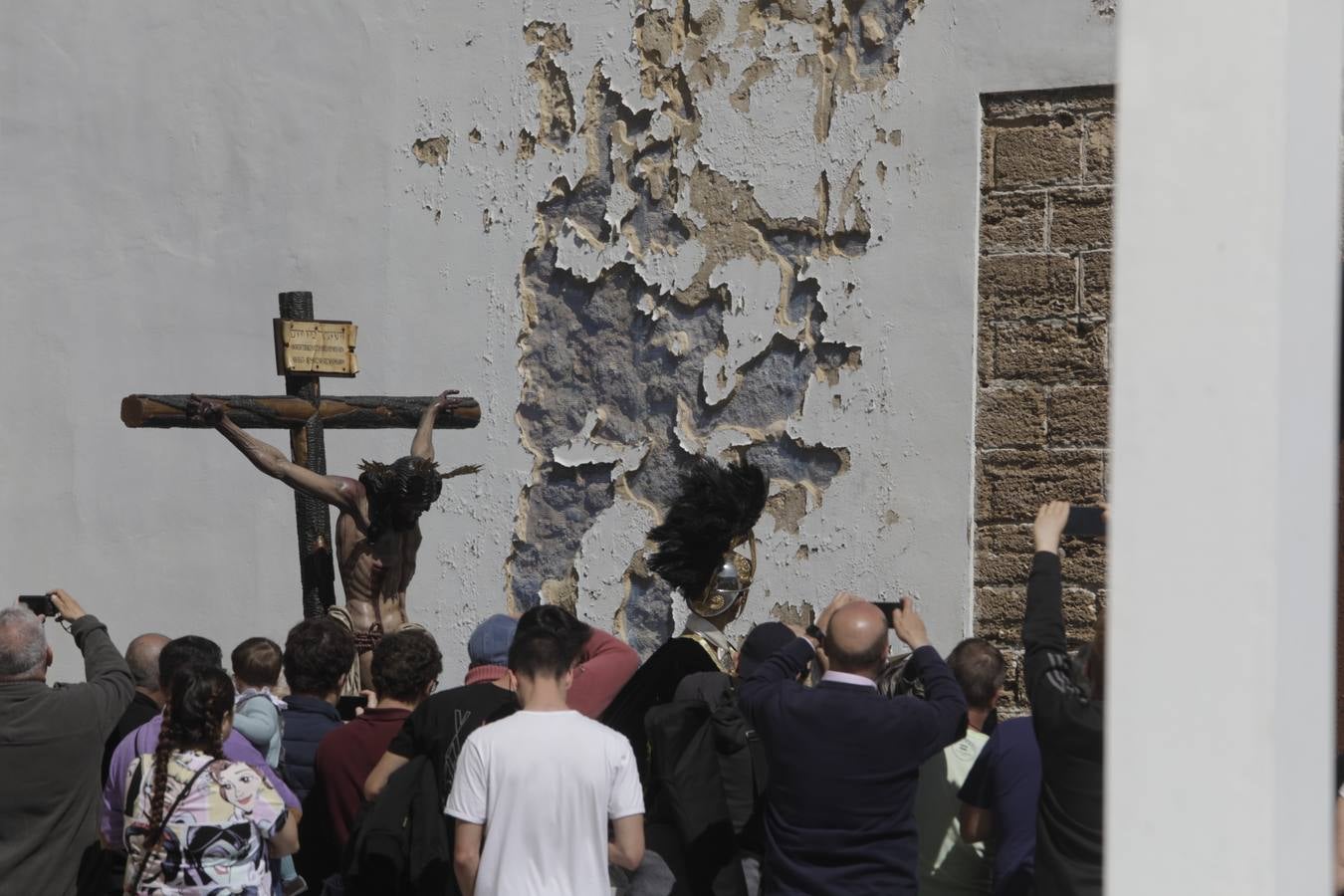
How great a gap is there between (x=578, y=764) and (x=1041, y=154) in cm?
332

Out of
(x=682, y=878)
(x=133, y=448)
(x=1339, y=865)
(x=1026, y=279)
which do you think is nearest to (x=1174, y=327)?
(x=1339, y=865)

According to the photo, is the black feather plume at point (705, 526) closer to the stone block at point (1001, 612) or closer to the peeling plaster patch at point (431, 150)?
the stone block at point (1001, 612)

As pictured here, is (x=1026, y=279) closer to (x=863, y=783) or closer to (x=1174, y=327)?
(x=863, y=783)

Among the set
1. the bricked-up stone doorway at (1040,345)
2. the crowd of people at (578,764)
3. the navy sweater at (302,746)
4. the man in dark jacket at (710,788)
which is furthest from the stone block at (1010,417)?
the navy sweater at (302,746)

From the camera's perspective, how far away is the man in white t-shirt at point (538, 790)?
388cm

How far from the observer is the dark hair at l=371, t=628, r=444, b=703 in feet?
15.3

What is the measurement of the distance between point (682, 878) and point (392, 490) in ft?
7.70

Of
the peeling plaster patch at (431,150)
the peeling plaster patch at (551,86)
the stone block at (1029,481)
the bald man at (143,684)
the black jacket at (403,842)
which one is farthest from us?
the peeling plaster patch at (431,150)

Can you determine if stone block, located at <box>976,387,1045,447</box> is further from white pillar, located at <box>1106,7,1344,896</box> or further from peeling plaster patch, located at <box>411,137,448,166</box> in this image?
white pillar, located at <box>1106,7,1344,896</box>

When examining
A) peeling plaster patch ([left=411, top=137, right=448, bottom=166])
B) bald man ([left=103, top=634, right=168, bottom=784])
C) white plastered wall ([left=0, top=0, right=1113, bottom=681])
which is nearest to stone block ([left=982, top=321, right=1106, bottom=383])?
white plastered wall ([left=0, top=0, right=1113, bottom=681])

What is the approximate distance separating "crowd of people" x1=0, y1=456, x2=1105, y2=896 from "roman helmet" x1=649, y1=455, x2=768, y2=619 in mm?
11

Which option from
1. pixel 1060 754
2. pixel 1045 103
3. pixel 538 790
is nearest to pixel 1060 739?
pixel 1060 754

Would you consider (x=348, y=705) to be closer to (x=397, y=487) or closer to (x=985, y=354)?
(x=397, y=487)

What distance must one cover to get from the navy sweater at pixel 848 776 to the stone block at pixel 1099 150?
2765 mm
